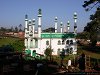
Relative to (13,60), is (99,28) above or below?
above

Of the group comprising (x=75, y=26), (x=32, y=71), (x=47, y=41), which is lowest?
(x=32, y=71)

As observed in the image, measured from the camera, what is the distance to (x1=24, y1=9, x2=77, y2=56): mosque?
38737mm

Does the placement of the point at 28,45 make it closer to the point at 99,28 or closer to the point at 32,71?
the point at 99,28

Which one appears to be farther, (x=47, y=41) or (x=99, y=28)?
(x=47, y=41)

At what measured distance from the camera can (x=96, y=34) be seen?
1008 inches

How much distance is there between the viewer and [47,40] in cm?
3994

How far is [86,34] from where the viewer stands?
26.2m

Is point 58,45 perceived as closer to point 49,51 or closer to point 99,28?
point 49,51

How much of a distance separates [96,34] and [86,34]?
1168mm

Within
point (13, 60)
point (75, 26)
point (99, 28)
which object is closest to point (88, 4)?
point (99, 28)

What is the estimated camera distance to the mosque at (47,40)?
1525 inches

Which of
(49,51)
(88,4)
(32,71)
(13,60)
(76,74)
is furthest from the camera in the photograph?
(49,51)

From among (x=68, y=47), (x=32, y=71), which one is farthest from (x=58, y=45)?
(x=32, y=71)

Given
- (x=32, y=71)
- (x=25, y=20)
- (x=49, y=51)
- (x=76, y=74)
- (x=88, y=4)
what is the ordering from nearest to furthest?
(x=76, y=74) → (x=32, y=71) → (x=88, y=4) → (x=49, y=51) → (x=25, y=20)
